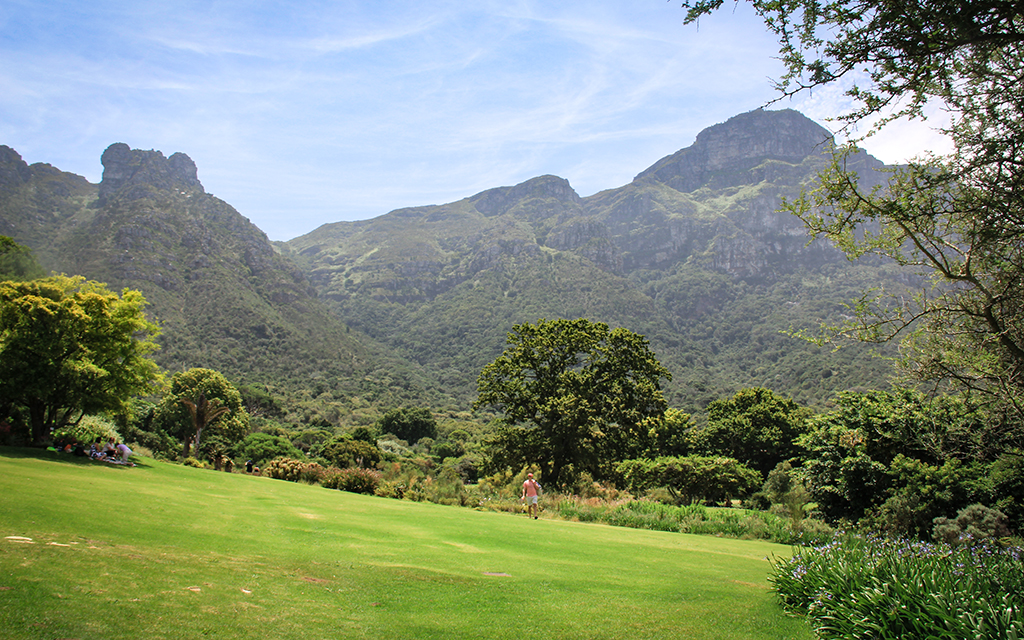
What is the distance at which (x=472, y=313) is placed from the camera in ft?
547

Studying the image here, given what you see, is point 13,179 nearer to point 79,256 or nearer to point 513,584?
point 79,256

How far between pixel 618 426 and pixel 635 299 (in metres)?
137

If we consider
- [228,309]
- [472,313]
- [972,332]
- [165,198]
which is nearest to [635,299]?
[472,313]

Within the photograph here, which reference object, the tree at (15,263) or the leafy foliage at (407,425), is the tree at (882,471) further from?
the leafy foliage at (407,425)

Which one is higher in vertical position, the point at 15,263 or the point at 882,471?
the point at 15,263

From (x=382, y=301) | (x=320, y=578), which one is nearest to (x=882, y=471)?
(x=320, y=578)

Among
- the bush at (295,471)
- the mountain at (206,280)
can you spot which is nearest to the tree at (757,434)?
→ the bush at (295,471)

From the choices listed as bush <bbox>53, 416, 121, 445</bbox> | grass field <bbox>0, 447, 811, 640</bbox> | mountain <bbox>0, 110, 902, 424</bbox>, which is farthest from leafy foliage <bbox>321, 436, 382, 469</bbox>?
mountain <bbox>0, 110, 902, 424</bbox>

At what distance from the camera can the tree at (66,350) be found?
687 inches

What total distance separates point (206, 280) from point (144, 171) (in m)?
62.9

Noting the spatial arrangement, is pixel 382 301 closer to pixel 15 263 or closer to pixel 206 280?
pixel 206 280

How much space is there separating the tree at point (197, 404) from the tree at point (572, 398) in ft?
75.6

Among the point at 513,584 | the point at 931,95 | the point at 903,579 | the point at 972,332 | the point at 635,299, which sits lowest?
the point at 513,584

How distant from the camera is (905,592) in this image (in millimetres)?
5363
